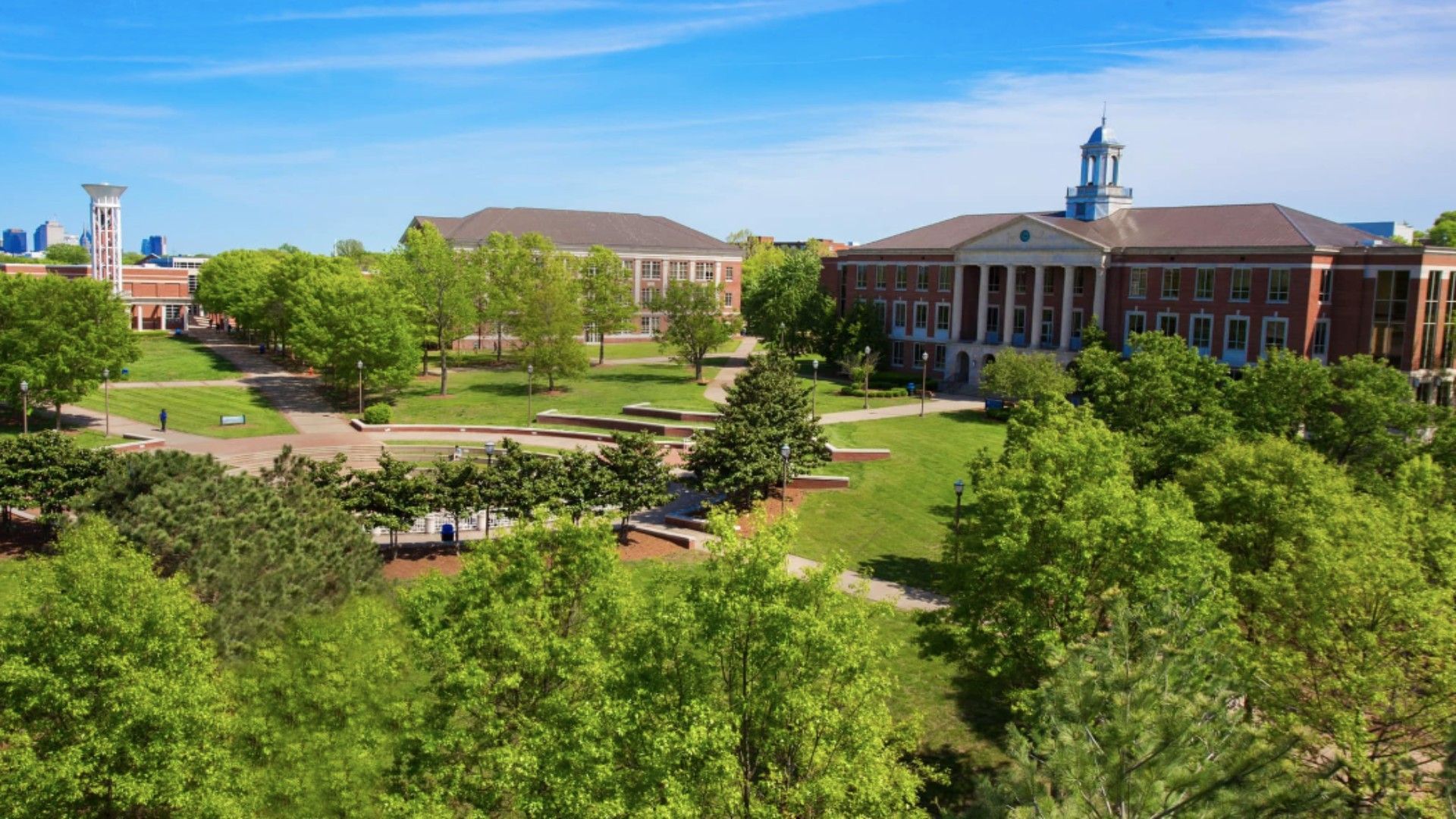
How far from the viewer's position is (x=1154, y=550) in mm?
23891

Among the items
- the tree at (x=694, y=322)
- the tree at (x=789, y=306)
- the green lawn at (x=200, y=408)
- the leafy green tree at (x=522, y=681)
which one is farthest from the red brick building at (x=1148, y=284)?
the leafy green tree at (x=522, y=681)

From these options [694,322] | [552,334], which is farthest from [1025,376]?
[552,334]

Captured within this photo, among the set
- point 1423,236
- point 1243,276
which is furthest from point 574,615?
point 1423,236

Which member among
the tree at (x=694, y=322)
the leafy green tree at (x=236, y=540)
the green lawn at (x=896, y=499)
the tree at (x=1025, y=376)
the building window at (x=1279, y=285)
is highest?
the building window at (x=1279, y=285)

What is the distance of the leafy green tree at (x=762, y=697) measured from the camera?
636 inches

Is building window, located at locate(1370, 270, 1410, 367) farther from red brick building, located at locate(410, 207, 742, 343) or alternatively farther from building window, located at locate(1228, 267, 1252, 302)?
red brick building, located at locate(410, 207, 742, 343)

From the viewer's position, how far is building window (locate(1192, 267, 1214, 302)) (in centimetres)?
6575

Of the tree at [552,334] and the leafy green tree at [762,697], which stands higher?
the tree at [552,334]

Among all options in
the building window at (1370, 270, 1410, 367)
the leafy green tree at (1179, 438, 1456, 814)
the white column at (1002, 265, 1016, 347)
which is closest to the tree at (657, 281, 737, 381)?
the white column at (1002, 265, 1016, 347)

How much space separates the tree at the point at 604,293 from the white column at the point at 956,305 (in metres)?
24.9

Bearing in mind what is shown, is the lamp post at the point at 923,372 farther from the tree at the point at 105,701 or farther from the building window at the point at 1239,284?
the tree at the point at 105,701

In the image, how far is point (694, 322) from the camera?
73.3 m

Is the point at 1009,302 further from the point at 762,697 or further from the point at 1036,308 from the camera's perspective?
the point at 762,697

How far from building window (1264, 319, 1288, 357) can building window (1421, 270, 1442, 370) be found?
6817 mm
